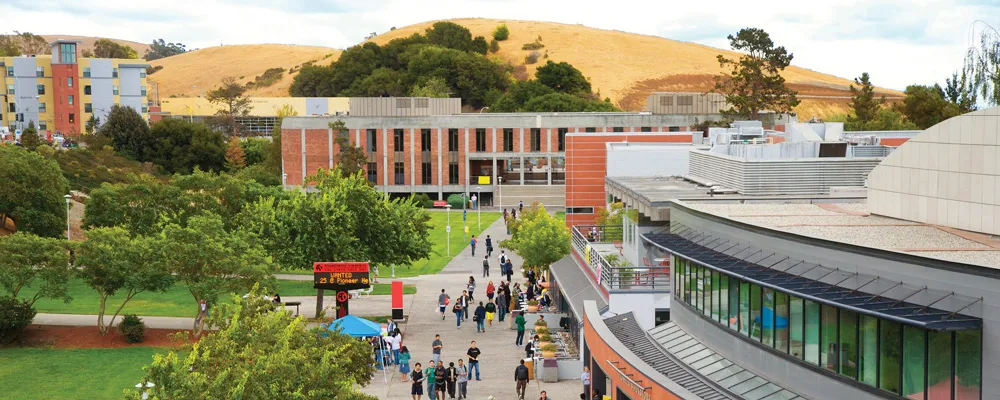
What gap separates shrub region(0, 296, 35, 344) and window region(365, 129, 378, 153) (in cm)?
6129

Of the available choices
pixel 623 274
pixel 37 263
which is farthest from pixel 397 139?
pixel 623 274

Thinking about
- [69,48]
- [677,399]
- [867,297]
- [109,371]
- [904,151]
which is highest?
[69,48]

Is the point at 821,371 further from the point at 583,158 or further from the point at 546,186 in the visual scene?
the point at 546,186

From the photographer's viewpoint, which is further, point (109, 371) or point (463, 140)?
point (463, 140)

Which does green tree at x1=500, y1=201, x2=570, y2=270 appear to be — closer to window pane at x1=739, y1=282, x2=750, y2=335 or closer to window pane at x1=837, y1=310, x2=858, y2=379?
window pane at x1=739, y1=282, x2=750, y2=335

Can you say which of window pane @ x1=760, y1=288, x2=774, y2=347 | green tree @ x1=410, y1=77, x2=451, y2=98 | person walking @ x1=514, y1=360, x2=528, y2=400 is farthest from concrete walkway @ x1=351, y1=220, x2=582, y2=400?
green tree @ x1=410, y1=77, x2=451, y2=98

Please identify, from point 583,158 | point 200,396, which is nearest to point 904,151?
Answer: point 200,396

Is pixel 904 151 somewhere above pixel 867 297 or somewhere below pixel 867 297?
above

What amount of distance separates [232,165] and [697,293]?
303 ft

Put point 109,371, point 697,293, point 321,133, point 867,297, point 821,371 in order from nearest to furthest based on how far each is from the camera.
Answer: point 867,297 → point 821,371 → point 697,293 → point 109,371 → point 321,133

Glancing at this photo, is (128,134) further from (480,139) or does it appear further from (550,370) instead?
(550,370)

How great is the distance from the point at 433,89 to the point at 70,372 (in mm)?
111225

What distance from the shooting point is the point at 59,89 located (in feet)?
443

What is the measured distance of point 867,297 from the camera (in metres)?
16.3
